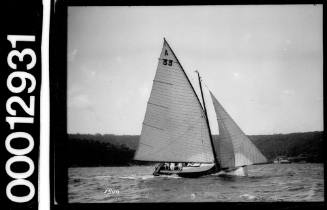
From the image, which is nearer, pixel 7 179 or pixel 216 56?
pixel 7 179

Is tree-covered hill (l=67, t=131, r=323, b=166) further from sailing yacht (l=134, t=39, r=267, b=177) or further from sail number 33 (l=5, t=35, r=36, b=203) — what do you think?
sail number 33 (l=5, t=35, r=36, b=203)

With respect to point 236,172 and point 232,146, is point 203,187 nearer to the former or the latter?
point 236,172

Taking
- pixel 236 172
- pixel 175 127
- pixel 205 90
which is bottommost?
pixel 236 172

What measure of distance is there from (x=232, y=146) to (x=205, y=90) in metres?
0.86

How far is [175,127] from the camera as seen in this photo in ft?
21.2

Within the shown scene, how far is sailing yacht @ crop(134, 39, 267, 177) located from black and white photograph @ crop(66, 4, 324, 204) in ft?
0.34

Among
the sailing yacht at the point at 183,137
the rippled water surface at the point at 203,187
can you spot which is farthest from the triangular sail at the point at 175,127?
the rippled water surface at the point at 203,187

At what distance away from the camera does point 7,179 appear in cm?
542

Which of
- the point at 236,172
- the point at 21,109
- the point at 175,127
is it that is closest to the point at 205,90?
the point at 175,127

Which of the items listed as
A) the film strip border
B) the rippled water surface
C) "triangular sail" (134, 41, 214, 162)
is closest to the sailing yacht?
"triangular sail" (134, 41, 214, 162)

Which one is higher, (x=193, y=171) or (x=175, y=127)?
(x=175, y=127)

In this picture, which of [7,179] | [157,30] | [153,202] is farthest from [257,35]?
[7,179]

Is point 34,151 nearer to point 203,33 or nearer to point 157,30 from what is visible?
point 157,30

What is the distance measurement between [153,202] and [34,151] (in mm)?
1369
